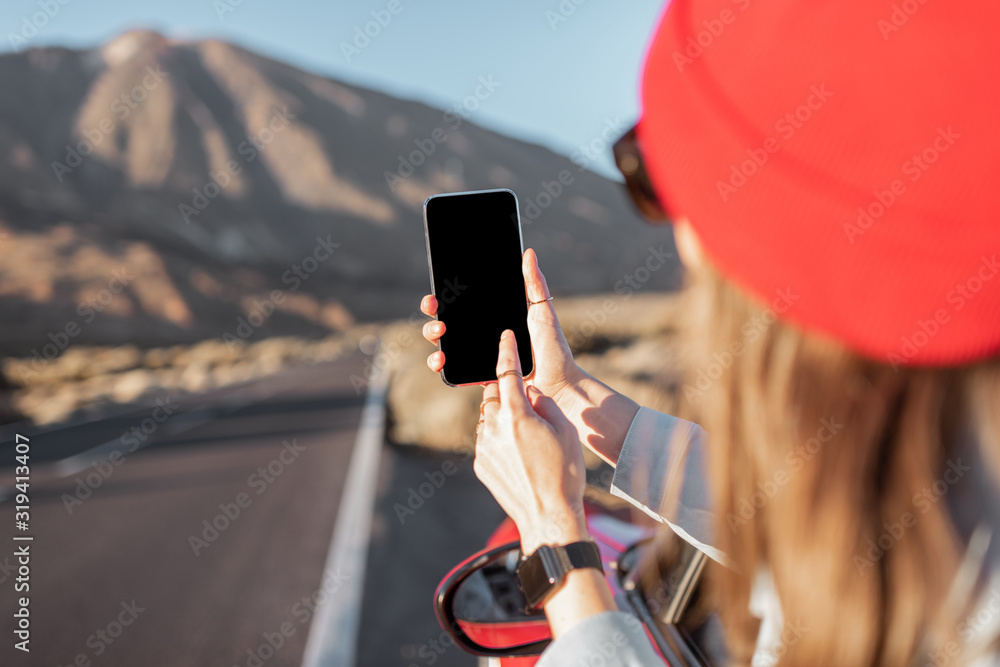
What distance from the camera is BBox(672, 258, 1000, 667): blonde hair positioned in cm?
81

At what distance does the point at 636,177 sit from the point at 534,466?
0.57m

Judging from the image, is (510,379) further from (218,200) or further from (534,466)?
(218,200)

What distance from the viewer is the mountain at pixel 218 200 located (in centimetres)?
5572

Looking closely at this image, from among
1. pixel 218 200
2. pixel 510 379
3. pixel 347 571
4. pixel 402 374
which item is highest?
pixel 510 379

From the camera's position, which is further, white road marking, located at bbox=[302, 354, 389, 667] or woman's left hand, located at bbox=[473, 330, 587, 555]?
white road marking, located at bbox=[302, 354, 389, 667]

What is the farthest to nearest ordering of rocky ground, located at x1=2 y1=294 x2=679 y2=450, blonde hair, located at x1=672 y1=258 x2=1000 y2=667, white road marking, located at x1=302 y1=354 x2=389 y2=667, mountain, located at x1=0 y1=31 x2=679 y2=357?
mountain, located at x1=0 y1=31 x2=679 y2=357, rocky ground, located at x1=2 y1=294 x2=679 y2=450, white road marking, located at x1=302 y1=354 x2=389 y2=667, blonde hair, located at x1=672 y1=258 x2=1000 y2=667

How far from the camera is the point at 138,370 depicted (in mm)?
31266

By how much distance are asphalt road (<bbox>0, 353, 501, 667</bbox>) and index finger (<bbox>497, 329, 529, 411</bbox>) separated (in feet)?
9.24

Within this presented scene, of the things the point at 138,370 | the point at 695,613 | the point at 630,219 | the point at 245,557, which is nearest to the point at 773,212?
the point at 695,613

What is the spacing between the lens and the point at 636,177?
1114 millimetres

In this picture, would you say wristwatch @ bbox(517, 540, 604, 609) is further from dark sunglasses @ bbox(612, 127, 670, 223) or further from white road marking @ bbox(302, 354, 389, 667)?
white road marking @ bbox(302, 354, 389, 667)

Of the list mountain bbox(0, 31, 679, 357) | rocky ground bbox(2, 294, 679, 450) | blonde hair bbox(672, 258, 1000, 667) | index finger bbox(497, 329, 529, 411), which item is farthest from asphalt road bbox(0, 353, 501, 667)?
mountain bbox(0, 31, 679, 357)

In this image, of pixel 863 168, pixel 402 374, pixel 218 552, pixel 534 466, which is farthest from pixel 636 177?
pixel 402 374

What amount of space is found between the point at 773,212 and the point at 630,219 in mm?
137749
